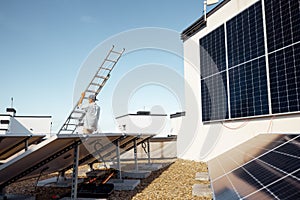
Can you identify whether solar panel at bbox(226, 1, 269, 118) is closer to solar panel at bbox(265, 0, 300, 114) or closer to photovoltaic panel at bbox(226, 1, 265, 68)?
photovoltaic panel at bbox(226, 1, 265, 68)

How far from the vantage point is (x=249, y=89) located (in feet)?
28.2

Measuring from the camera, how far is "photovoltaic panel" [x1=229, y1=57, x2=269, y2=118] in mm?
8023

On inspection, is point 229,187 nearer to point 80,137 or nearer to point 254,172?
point 254,172

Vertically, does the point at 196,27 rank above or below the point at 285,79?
above

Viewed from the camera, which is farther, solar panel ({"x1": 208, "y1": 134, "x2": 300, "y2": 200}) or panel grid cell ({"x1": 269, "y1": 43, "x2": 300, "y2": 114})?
panel grid cell ({"x1": 269, "y1": 43, "x2": 300, "y2": 114})

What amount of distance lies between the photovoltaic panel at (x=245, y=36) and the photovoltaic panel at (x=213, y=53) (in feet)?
1.48

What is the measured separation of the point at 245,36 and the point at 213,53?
2012mm

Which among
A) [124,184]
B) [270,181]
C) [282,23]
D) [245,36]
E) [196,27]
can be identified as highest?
[196,27]

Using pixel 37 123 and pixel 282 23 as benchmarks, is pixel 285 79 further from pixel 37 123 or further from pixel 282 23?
pixel 37 123

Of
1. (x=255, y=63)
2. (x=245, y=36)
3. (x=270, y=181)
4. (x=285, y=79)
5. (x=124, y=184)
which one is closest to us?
(x=270, y=181)

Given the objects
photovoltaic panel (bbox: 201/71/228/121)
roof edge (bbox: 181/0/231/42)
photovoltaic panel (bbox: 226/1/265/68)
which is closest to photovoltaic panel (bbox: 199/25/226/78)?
photovoltaic panel (bbox: 201/71/228/121)

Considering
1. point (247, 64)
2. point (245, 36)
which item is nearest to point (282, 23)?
point (245, 36)

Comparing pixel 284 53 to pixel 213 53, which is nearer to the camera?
pixel 284 53

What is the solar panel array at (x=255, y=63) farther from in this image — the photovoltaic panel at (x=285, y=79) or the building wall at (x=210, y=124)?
the building wall at (x=210, y=124)
